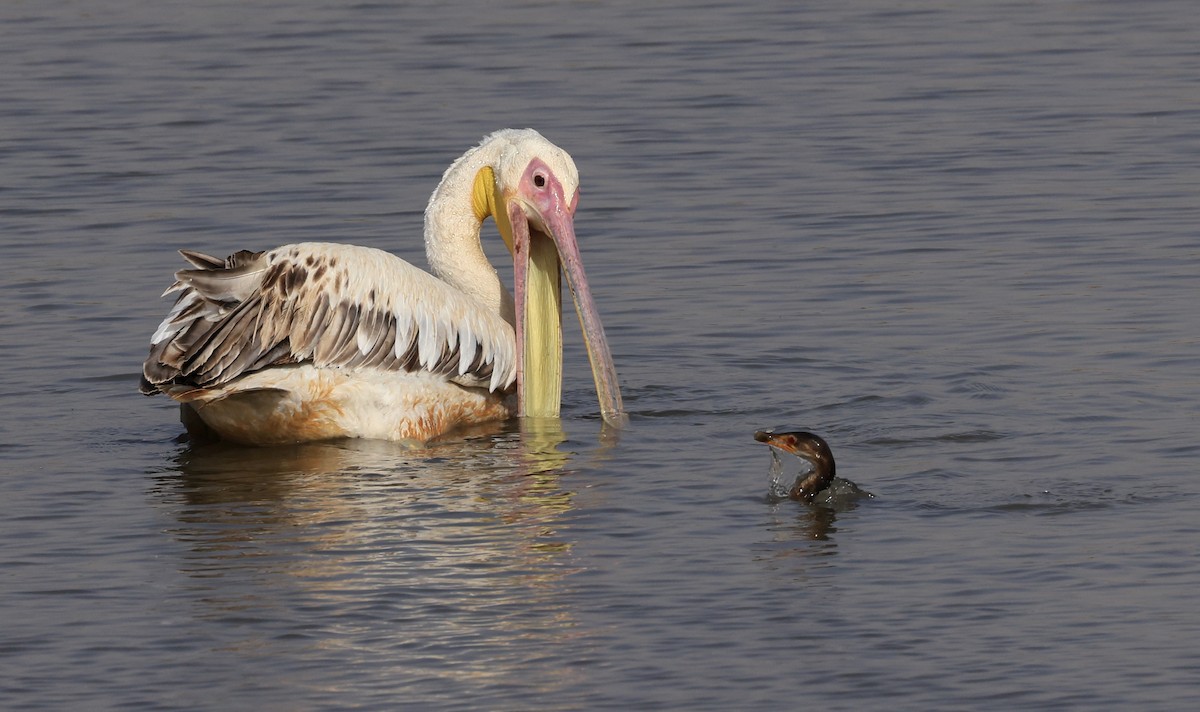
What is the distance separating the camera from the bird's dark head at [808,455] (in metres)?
7.58

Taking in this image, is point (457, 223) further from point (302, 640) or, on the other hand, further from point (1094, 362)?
point (302, 640)

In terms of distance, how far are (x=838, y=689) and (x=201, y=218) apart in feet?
23.1

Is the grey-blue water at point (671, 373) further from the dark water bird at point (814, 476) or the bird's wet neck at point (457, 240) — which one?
the bird's wet neck at point (457, 240)

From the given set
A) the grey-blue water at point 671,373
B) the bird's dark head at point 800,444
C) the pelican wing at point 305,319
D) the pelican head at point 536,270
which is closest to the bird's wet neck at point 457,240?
the pelican head at point 536,270

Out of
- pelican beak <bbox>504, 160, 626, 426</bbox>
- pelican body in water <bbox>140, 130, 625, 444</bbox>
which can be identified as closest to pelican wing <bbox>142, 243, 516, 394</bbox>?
pelican body in water <bbox>140, 130, 625, 444</bbox>

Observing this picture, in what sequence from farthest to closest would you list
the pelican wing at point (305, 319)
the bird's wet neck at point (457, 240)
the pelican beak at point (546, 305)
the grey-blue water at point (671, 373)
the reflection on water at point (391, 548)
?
the bird's wet neck at point (457, 240), the pelican beak at point (546, 305), the pelican wing at point (305, 319), the reflection on water at point (391, 548), the grey-blue water at point (671, 373)

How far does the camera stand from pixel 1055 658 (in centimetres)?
604

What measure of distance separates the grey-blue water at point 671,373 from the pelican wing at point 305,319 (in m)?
0.39

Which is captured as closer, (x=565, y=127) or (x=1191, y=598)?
(x=1191, y=598)

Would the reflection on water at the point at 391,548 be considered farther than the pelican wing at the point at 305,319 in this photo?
No

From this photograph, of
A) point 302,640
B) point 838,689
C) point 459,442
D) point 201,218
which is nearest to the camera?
point 838,689

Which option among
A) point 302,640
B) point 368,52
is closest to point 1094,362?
point 302,640

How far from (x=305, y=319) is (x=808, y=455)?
2027 millimetres

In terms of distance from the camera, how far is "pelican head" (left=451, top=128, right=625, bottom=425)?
9086mm
